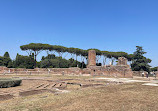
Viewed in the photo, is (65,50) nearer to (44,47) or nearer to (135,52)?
(44,47)

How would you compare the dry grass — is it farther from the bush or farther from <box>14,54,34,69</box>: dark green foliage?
<box>14,54,34,69</box>: dark green foliage

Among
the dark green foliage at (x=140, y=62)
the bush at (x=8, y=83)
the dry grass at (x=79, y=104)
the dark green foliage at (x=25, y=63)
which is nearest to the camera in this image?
the dry grass at (x=79, y=104)

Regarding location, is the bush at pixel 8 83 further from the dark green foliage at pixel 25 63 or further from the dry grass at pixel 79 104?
the dark green foliage at pixel 25 63

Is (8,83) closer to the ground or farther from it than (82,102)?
farther from it

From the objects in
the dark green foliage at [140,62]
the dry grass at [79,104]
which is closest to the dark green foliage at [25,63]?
the dark green foliage at [140,62]

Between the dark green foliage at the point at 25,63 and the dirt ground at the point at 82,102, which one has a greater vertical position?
the dark green foliage at the point at 25,63

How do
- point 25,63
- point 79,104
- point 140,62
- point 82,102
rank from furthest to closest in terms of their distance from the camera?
point 25,63 → point 140,62 → point 82,102 → point 79,104

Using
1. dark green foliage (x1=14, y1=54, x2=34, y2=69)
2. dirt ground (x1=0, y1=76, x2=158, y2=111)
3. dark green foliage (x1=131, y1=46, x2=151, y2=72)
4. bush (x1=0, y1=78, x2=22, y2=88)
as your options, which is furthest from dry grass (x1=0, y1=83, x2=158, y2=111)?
dark green foliage (x1=14, y1=54, x2=34, y2=69)

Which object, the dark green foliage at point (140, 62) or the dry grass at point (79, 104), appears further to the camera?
the dark green foliage at point (140, 62)

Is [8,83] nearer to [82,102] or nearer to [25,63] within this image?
[82,102]

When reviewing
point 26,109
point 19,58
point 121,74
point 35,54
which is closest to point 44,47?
point 35,54

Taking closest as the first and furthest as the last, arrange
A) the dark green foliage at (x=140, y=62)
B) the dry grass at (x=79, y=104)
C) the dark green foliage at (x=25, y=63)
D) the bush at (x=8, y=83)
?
1. the dry grass at (x=79, y=104)
2. the bush at (x=8, y=83)
3. the dark green foliage at (x=140, y=62)
4. the dark green foliage at (x=25, y=63)

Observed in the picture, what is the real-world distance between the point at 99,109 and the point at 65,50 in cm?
4760

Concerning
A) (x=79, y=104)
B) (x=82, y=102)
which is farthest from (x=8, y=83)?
(x=79, y=104)
